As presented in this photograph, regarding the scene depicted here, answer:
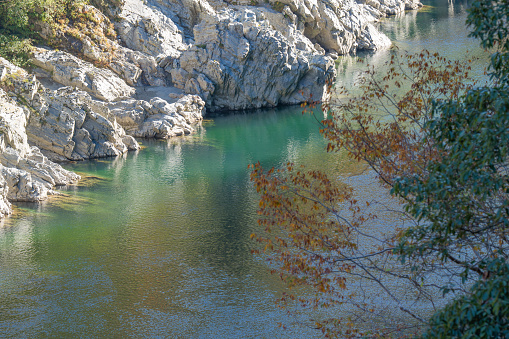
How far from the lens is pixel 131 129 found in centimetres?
4922

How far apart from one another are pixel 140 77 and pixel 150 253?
36.2m

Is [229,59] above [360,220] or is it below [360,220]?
above

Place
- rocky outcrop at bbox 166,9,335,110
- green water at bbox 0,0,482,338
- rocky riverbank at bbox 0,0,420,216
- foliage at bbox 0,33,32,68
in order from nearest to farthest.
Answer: green water at bbox 0,0,482,338
rocky riverbank at bbox 0,0,420,216
foliage at bbox 0,33,32,68
rocky outcrop at bbox 166,9,335,110

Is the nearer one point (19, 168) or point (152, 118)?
point (19, 168)

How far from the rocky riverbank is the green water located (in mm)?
3061

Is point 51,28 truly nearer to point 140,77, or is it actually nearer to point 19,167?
point 140,77

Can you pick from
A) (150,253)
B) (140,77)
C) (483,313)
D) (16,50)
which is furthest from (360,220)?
(16,50)

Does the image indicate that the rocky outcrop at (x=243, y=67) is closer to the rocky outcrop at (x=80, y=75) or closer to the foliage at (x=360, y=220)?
A: the rocky outcrop at (x=80, y=75)

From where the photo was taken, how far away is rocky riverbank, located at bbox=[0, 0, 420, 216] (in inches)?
1599

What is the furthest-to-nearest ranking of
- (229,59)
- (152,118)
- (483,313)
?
1. (229,59)
2. (152,118)
3. (483,313)

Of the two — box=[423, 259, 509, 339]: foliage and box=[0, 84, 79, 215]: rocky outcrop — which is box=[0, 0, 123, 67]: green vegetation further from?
box=[423, 259, 509, 339]: foliage

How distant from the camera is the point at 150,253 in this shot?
25.7 metres

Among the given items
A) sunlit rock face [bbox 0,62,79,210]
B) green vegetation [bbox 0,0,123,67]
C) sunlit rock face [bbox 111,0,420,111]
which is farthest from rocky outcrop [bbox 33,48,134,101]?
sunlit rock face [bbox 0,62,79,210]

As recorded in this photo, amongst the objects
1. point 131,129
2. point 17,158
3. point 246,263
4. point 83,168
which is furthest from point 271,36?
point 246,263
